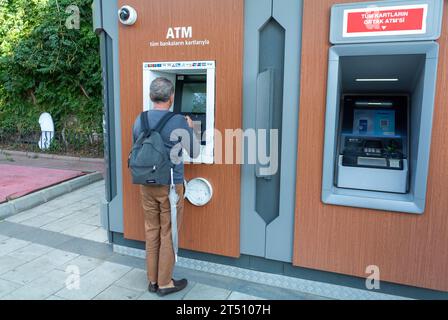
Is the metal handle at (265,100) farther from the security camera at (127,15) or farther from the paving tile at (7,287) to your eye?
the paving tile at (7,287)

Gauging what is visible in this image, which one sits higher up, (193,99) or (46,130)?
(193,99)

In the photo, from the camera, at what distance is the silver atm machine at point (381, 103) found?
2.40 m

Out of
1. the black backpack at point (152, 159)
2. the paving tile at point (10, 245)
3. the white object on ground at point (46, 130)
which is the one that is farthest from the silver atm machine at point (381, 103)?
the white object on ground at point (46, 130)

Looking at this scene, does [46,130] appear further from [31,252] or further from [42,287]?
[42,287]

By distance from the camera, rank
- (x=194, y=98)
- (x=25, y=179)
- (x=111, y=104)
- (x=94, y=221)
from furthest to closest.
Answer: (x=25, y=179)
(x=94, y=221)
(x=111, y=104)
(x=194, y=98)

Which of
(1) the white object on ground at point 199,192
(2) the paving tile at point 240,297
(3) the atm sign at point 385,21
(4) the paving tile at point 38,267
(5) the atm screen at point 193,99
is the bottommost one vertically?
(2) the paving tile at point 240,297

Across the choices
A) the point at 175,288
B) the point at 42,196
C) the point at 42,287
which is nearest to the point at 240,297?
the point at 175,288

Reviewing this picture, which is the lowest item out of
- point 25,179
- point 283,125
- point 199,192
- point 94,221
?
point 94,221

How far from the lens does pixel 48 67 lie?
346 inches

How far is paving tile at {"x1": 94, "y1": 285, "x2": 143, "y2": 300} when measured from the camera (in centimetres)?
287

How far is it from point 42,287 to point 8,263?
2.26 feet

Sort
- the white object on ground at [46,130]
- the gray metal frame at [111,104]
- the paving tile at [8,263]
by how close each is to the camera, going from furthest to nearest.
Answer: the white object on ground at [46,130], the gray metal frame at [111,104], the paving tile at [8,263]

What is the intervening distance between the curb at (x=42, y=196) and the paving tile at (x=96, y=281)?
2.16 meters

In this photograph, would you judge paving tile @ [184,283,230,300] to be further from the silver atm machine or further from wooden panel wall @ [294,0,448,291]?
the silver atm machine
